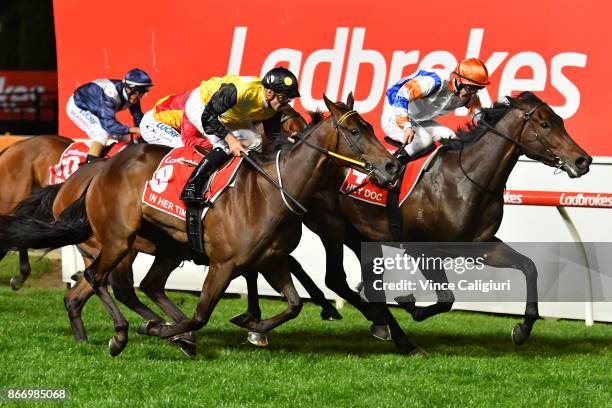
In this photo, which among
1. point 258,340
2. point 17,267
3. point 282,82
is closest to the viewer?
point 282,82

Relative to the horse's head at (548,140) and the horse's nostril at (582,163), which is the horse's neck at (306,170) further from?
the horse's nostril at (582,163)

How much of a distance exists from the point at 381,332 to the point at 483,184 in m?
1.30

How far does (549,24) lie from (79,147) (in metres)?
3.91

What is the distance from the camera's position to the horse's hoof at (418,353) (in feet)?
23.2

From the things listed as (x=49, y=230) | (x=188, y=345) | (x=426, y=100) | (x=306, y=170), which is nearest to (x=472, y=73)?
(x=426, y=100)

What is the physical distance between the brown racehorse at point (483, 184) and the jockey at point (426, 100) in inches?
8.8

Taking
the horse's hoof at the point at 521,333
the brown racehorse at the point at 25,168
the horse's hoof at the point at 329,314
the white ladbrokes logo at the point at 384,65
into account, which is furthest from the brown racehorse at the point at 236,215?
the white ladbrokes logo at the point at 384,65

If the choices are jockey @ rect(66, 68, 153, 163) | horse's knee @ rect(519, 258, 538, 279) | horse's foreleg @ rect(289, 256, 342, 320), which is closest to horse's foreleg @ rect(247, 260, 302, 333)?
horse's foreleg @ rect(289, 256, 342, 320)

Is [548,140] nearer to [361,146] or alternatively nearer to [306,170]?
[361,146]

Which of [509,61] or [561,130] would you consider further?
[509,61]

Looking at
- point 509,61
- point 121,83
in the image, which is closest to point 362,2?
Answer: point 509,61

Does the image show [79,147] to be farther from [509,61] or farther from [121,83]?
[509,61]

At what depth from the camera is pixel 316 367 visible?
6586 millimetres

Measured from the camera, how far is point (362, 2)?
10211 mm
